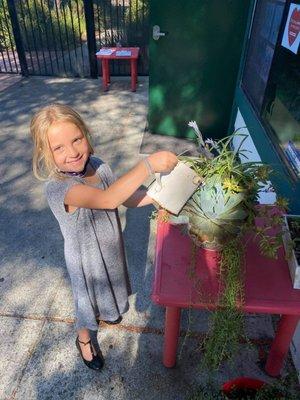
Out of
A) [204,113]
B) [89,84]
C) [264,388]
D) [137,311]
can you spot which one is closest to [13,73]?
[89,84]

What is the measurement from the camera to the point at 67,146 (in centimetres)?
165

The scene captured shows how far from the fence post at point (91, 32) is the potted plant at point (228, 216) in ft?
20.6

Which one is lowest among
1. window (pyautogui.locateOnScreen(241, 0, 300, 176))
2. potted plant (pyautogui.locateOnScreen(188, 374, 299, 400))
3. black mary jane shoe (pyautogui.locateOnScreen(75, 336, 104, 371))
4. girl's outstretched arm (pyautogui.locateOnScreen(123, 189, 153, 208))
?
black mary jane shoe (pyautogui.locateOnScreen(75, 336, 104, 371))

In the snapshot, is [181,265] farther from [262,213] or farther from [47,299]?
[47,299]

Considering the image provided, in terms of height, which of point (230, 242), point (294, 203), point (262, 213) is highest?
point (262, 213)

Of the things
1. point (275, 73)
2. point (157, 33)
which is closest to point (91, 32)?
point (157, 33)

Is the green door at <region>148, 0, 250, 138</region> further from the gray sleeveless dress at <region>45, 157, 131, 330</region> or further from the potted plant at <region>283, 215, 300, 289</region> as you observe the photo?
the potted plant at <region>283, 215, 300, 289</region>

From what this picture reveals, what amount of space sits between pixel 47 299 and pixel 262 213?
1.98m

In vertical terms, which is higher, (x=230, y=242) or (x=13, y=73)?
(x=230, y=242)

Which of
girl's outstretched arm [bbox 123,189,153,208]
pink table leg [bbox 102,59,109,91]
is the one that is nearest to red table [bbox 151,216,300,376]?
girl's outstretched arm [bbox 123,189,153,208]

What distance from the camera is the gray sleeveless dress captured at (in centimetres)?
181

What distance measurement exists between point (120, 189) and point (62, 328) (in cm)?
157

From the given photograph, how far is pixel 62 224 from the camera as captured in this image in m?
1.86

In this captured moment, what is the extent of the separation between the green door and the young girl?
324 cm
